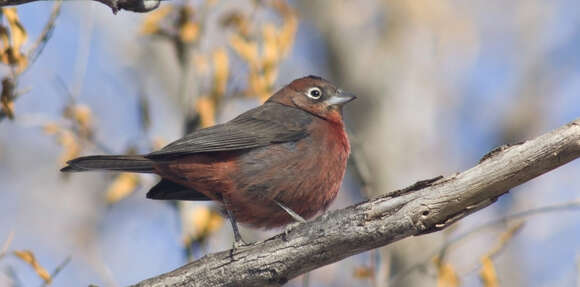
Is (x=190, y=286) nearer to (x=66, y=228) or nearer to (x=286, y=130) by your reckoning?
(x=286, y=130)

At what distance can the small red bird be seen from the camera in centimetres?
516

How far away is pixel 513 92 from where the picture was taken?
12.0 m

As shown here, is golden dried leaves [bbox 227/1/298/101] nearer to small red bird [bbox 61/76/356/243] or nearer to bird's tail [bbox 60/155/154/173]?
small red bird [bbox 61/76/356/243]

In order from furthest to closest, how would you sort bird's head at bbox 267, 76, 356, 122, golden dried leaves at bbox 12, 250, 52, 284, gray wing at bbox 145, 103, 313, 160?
bird's head at bbox 267, 76, 356, 122 < gray wing at bbox 145, 103, 313, 160 < golden dried leaves at bbox 12, 250, 52, 284

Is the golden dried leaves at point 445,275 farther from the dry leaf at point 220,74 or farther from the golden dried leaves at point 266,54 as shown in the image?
the dry leaf at point 220,74

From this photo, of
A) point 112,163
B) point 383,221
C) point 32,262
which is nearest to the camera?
point 383,221

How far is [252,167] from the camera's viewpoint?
522cm

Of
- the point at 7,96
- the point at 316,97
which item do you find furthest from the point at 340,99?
the point at 7,96

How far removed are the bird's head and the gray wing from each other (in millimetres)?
147

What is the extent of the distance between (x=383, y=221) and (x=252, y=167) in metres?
1.48

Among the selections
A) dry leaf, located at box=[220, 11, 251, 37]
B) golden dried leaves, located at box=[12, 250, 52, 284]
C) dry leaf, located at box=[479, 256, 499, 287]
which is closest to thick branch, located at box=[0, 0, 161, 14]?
golden dried leaves, located at box=[12, 250, 52, 284]

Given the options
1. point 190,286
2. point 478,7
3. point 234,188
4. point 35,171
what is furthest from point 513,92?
point 190,286

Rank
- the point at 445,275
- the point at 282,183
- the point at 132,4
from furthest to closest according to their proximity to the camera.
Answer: the point at 282,183, the point at 445,275, the point at 132,4

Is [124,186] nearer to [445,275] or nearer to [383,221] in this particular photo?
[445,275]
